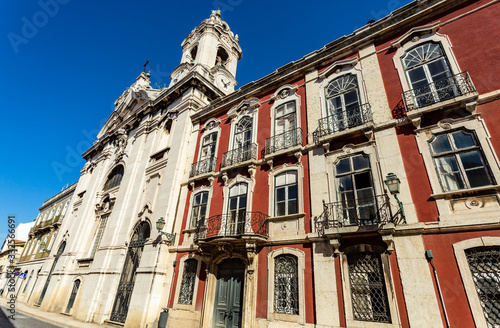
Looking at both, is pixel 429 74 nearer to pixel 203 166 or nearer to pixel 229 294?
pixel 203 166

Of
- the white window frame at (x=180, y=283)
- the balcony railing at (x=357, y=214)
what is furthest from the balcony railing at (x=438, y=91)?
the white window frame at (x=180, y=283)

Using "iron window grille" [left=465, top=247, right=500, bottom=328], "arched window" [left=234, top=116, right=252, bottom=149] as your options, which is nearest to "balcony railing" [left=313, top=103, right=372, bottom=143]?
"arched window" [left=234, top=116, right=252, bottom=149]

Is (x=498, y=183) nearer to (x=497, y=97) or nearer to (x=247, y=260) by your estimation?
(x=497, y=97)

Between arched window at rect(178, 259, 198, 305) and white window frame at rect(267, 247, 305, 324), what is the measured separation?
3.86 metres

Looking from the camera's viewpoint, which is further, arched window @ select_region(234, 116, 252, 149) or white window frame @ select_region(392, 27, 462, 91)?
arched window @ select_region(234, 116, 252, 149)

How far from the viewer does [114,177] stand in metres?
20.8

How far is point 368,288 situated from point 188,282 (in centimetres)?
750

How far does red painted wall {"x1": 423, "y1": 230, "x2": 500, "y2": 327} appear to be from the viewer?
579 cm

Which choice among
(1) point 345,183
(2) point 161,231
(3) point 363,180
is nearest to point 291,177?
(1) point 345,183

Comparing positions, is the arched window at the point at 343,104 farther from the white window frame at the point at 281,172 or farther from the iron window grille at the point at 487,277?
the iron window grille at the point at 487,277

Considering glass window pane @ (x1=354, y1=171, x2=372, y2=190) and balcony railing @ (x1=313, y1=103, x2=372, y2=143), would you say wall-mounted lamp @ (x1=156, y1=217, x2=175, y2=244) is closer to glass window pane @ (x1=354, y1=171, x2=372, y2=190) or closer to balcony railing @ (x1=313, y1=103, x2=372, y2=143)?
balcony railing @ (x1=313, y1=103, x2=372, y2=143)

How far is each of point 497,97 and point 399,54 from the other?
3.51m

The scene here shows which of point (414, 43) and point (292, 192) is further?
point (292, 192)

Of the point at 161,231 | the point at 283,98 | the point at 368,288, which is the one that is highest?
the point at 283,98
